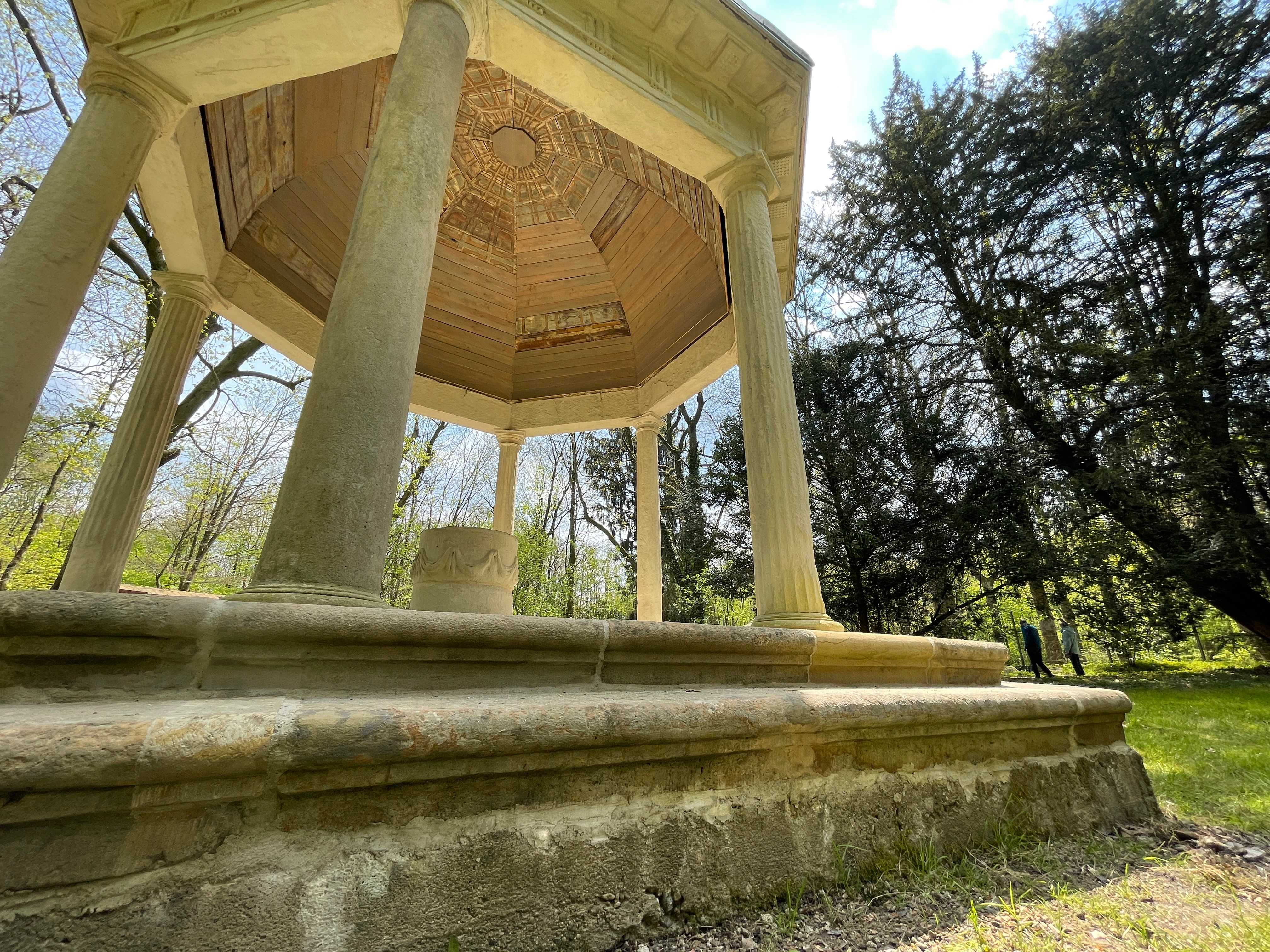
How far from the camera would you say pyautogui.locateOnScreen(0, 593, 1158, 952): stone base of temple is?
146 cm

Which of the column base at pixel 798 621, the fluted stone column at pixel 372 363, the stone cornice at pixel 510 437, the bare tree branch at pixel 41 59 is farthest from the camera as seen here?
the stone cornice at pixel 510 437

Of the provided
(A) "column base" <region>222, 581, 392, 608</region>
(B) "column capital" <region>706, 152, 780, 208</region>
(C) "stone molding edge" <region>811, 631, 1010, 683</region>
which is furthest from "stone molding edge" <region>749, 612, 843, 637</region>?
(B) "column capital" <region>706, 152, 780, 208</region>

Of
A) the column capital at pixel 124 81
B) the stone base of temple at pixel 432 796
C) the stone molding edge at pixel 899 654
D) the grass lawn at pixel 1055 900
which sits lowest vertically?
the grass lawn at pixel 1055 900

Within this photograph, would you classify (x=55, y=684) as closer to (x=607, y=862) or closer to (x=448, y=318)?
(x=607, y=862)

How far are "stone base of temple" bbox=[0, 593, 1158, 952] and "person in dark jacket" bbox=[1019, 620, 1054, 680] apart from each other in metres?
12.8

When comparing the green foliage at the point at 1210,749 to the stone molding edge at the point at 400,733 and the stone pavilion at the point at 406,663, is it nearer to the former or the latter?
the stone pavilion at the point at 406,663

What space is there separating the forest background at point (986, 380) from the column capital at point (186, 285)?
5.20 meters

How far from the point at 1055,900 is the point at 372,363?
430 cm

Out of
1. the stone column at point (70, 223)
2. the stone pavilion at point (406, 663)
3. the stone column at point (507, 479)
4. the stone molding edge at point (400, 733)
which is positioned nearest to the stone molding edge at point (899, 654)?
the stone pavilion at point (406, 663)

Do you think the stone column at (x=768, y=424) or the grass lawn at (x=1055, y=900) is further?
the stone column at (x=768, y=424)

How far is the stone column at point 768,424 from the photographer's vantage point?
4523 mm

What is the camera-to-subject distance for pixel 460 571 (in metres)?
6.57

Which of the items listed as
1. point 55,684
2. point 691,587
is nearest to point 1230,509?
point 691,587

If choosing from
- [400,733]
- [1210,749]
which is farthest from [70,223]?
[1210,749]
